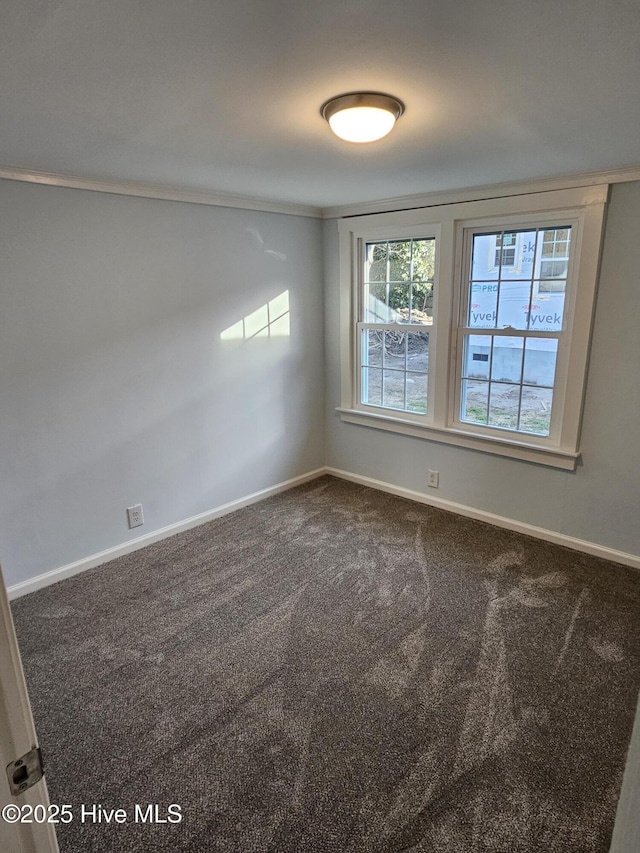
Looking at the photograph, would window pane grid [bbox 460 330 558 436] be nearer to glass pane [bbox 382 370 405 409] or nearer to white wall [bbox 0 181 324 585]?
glass pane [bbox 382 370 405 409]

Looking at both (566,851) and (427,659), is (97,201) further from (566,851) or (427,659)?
(566,851)

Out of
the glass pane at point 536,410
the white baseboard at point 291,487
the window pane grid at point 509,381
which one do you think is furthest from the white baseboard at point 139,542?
the glass pane at point 536,410

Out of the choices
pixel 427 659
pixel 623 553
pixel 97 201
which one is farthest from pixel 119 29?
pixel 623 553

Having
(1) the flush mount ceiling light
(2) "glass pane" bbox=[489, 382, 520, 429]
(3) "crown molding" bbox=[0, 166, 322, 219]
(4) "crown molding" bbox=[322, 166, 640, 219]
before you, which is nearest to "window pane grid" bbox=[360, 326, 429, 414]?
(2) "glass pane" bbox=[489, 382, 520, 429]

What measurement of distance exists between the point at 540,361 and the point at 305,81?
7.81 ft

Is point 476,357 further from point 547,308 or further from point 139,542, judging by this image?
point 139,542

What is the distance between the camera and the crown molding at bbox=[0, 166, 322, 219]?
2.56 m

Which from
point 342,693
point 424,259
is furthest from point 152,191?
point 342,693

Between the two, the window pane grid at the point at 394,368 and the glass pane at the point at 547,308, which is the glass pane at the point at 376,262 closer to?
the window pane grid at the point at 394,368

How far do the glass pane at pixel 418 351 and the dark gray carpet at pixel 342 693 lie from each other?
1320 mm

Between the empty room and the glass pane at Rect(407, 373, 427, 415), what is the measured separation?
3 cm

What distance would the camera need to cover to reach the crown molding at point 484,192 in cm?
271

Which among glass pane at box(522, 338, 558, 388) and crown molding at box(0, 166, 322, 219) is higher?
crown molding at box(0, 166, 322, 219)

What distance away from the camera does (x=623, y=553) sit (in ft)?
10.1
